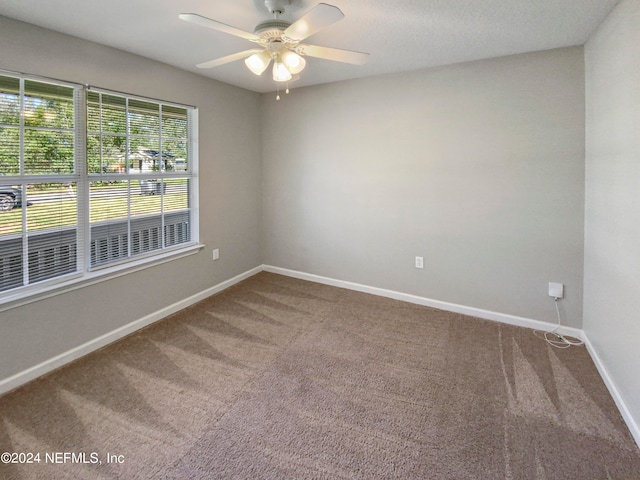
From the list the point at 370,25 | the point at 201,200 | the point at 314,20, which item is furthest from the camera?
the point at 201,200

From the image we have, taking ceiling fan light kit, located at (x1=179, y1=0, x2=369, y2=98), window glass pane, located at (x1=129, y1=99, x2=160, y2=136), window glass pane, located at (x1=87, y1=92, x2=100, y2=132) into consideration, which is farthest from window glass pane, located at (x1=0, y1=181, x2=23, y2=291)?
→ ceiling fan light kit, located at (x1=179, y1=0, x2=369, y2=98)

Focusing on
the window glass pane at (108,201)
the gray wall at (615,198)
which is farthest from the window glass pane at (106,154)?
the gray wall at (615,198)

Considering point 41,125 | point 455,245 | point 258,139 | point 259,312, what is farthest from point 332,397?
point 258,139

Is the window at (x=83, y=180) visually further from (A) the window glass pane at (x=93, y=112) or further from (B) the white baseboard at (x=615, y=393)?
(B) the white baseboard at (x=615, y=393)

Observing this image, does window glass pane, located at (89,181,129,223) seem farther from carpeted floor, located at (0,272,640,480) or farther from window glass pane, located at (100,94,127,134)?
carpeted floor, located at (0,272,640,480)

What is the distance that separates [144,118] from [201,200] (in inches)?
36.8

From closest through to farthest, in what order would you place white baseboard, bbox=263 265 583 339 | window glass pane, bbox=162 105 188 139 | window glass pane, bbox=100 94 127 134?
window glass pane, bbox=100 94 127 134
white baseboard, bbox=263 265 583 339
window glass pane, bbox=162 105 188 139

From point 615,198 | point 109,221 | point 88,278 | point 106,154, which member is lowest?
point 88,278

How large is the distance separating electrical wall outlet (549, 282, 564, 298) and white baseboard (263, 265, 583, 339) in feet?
0.88

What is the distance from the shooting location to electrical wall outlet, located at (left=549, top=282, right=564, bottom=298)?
9.38 ft

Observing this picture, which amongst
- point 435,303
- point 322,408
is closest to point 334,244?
point 435,303

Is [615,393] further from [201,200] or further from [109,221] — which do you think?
[109,221]

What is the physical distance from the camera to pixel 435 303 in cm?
349

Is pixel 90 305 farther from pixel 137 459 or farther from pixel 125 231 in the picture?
pixel 137 459
